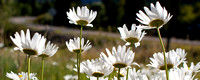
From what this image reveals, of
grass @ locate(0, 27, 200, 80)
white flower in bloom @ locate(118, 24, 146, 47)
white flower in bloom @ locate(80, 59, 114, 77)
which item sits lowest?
white flower in bloom @ locate(80, 59, 114, 77)

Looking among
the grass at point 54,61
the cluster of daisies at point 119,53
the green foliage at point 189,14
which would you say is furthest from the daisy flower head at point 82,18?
the green foliage at point 189,14

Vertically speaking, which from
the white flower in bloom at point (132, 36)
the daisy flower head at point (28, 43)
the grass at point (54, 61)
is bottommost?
the daisy flower head at point (28, 43)

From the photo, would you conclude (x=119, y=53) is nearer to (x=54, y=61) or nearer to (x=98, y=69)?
(x=98, y=69)

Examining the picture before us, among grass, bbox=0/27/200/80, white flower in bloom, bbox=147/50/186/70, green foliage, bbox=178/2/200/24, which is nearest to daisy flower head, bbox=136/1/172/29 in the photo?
white flower in bloom, bbox=147/50/186/70

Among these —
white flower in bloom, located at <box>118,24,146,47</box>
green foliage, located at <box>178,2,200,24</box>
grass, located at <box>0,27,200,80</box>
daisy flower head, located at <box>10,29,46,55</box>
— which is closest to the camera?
daisy flower head, located at <box>10,29,46,55</box>

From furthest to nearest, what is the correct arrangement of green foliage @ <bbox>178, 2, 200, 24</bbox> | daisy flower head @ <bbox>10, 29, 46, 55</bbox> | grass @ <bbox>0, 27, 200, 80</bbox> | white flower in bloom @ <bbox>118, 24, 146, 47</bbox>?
green foliage @ <bbox>178, 2, 200, 24</bbox>, grass @ <bbox>0, 27, 200, 80</bbox>, white flower in bloom @ <bbox>118, 24, 146, 47</bbox>, daisy flower head @ <bbox>10, 29, 46, 55</bbox>

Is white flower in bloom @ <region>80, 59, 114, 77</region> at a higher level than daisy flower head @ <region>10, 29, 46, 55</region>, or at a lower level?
lower

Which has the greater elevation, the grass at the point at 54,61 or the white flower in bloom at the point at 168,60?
the grass at the point at 54,61

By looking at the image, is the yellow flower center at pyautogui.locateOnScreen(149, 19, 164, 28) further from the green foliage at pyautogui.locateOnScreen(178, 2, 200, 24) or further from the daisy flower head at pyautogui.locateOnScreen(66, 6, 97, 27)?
the green foliage at pyautogui.locateOnScreen(178, 2, 200, 24)

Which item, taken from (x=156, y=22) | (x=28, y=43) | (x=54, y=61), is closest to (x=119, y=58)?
(x=156, y=22)

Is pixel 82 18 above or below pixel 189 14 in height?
below

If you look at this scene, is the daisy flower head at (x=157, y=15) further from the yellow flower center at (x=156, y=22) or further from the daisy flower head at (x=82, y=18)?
the daisy flower head at (x=82, y=18)

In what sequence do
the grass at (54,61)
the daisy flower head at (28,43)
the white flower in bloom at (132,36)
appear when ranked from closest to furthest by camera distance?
1. the daisy flower head at (28,43)
2. the white flower in bloom at (132,36)
3. the grass at (54,61)

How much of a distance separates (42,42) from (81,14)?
217mm
